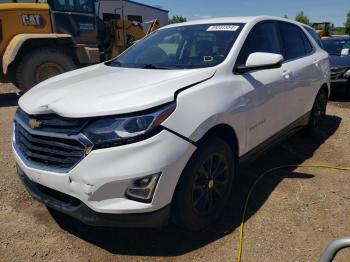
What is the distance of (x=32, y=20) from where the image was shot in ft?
28.0

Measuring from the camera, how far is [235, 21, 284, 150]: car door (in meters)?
3.35

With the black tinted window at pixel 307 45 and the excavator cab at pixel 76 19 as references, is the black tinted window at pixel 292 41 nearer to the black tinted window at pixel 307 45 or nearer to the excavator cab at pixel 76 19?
the black tinted window at pixel 307 45

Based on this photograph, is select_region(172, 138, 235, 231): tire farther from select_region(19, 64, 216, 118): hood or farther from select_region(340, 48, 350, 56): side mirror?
select_region(340, 48, 350, 56): side mirror

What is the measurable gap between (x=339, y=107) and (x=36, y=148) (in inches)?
260

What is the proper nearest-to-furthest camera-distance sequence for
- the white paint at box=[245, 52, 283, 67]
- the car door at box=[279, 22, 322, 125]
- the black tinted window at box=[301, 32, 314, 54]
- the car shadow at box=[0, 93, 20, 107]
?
the white paint at box=[245, 52, 283, 67], the car door at box=[279, 22, 322, 125], the black tinted window at box=[301, 32, 314, 54], the car shadow at box=[0, 93, 20, 107]

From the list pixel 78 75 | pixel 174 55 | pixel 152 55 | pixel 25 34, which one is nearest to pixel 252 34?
pixel 174 55

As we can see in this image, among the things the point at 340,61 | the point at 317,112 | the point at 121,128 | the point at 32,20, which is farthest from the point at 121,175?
the point at 340,61

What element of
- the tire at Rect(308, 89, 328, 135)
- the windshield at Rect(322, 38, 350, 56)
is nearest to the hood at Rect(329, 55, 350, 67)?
the windshield at Rect(322, 38, 350, 56)

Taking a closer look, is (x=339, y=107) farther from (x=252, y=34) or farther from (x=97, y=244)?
(x=97, y=244)

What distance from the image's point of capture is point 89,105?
98.7 inches

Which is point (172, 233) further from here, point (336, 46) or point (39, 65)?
point (336, 46)

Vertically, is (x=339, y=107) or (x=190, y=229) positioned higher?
(x=190, y=229)

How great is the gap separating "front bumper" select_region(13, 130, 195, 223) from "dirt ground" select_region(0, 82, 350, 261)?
20.0 inches

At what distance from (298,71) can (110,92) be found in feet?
8.58
